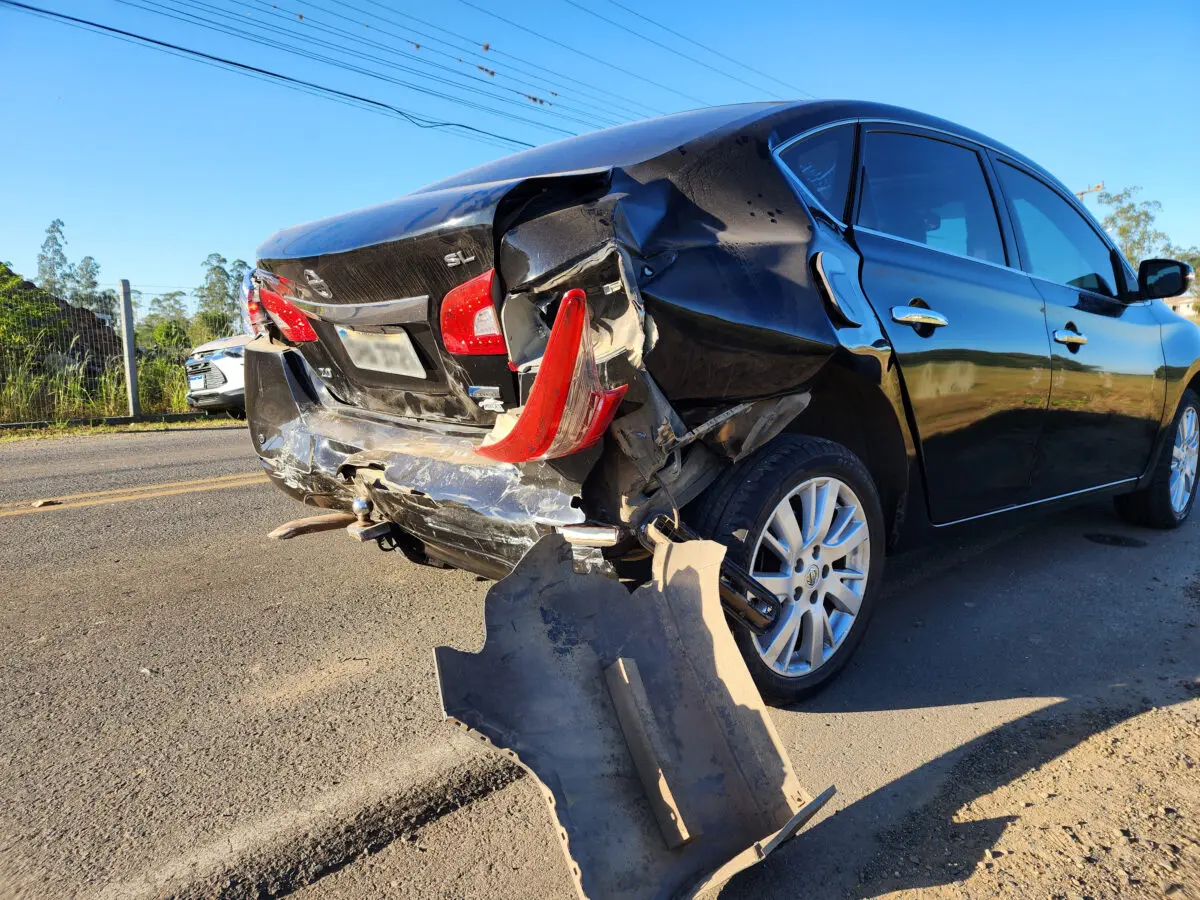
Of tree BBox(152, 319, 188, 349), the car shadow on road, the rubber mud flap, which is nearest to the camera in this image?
the rubber mud flap

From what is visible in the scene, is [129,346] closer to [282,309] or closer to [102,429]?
[102,429]

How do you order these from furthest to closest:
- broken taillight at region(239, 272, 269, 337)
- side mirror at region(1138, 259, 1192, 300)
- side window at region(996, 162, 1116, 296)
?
1. side mirror at region(1138, 259, 1192, 300)
2. side window at region(996, 162, 1116, 296)
3. broken taillight at region(239, 272, 269, 337)

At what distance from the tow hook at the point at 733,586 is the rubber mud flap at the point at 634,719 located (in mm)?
98

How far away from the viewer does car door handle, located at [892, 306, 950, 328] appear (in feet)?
8.67

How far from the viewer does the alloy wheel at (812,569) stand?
92.6 inches

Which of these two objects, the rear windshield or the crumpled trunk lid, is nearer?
the crumpled trunk lid

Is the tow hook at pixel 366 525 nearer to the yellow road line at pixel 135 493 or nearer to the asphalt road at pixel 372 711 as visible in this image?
the asphalt road at pixel 372 711

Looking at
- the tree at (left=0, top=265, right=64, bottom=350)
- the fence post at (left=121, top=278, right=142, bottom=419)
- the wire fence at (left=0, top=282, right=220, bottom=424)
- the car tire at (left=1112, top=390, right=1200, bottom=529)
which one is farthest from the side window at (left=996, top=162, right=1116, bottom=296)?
the tree at (left=0, top=265, right=64, bottom=350)

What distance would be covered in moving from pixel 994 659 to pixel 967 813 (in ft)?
3.49

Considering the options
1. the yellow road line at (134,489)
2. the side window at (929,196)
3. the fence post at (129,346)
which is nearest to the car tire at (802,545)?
the side window at (929,196)

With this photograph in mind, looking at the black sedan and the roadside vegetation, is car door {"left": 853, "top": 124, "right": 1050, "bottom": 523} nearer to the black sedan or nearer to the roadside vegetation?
the black sedan

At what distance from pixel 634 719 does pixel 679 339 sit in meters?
0.89

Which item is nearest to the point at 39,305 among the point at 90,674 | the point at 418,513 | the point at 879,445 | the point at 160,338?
the point at 160,338

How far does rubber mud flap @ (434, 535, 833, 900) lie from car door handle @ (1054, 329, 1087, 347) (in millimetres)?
2368
